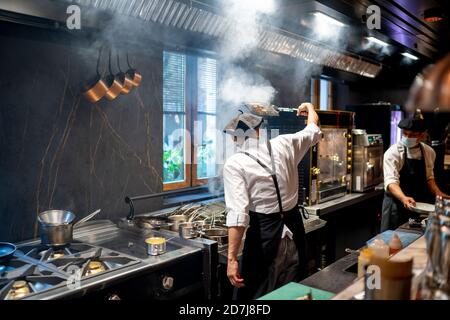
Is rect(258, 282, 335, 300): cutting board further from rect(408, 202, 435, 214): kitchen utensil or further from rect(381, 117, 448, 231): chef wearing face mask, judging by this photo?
rect(381, 117, 448, 231): chef wearing face mask

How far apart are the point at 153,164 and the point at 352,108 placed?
4805 millimetres

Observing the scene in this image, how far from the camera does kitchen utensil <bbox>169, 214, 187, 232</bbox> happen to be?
10.6ft

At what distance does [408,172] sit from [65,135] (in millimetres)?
3340

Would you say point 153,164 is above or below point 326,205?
above

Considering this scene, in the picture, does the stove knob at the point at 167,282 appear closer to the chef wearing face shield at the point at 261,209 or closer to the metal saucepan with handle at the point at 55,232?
the chef wearing face shield at the point at 261,209

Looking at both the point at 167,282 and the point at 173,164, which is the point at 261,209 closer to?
the point at 167,282

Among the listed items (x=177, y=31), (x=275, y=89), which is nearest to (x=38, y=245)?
(x=177, y=31)

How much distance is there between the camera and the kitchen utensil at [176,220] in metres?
3.22

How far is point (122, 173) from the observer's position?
3.45 meters

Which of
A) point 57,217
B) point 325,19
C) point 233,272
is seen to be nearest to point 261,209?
point 233,272

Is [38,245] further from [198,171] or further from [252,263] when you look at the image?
[198,171]

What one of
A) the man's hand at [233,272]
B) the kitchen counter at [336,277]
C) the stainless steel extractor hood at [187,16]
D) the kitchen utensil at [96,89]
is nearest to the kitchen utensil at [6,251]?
the kitchen utensil at [96,89]

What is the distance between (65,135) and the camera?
3045 millimetres

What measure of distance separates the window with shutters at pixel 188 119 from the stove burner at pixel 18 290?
6.76 feet
